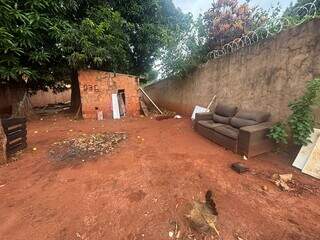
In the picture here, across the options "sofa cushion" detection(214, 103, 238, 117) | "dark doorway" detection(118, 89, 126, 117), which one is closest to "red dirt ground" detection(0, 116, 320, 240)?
"sofa cushion" detection(214, 103, 238, 117)

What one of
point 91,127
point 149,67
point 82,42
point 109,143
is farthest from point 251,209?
point 149,67

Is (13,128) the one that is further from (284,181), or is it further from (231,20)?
(231,20)

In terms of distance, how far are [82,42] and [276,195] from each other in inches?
260

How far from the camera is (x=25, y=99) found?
7.88m

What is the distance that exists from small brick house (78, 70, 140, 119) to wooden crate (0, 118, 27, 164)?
364 centimetres

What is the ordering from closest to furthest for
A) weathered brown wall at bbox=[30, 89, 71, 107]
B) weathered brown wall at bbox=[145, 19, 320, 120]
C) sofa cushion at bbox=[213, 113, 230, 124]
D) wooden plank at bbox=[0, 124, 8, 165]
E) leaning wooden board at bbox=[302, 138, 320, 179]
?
leaning wooden board at bbox=[302, 138, 320, 179]
wooden plank at bbox=[0, 124, 8, 165]
weathered brown wall at bbox=[145, 19, 320, 120]
sofa cushion at bbox=[213, 113, 230, 124]
weathered brown wall at bbox=[30, 89, 71, 107]

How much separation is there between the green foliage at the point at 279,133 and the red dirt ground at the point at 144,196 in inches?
13.1

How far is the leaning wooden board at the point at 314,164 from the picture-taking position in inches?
121

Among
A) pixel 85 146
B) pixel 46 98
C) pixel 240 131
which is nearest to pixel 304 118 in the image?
pixel 240 131

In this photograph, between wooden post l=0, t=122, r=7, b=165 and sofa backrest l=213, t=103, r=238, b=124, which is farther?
sofa backrest l=213, t=103, r=238, b=124

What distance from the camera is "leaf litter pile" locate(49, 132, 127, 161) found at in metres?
3.95

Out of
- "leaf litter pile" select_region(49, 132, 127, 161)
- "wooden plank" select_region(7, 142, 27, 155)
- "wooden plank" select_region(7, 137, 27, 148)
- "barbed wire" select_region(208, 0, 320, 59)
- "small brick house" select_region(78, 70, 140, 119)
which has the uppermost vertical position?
"barbed wire" select_region(208, 0, 320, 59)

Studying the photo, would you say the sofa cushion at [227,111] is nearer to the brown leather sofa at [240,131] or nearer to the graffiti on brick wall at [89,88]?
the brown leather sofa at [240,131]

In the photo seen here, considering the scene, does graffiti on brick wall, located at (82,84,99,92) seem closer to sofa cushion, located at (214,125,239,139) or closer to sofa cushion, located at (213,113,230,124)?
sofa cushion, located at (213,113,230,124)
